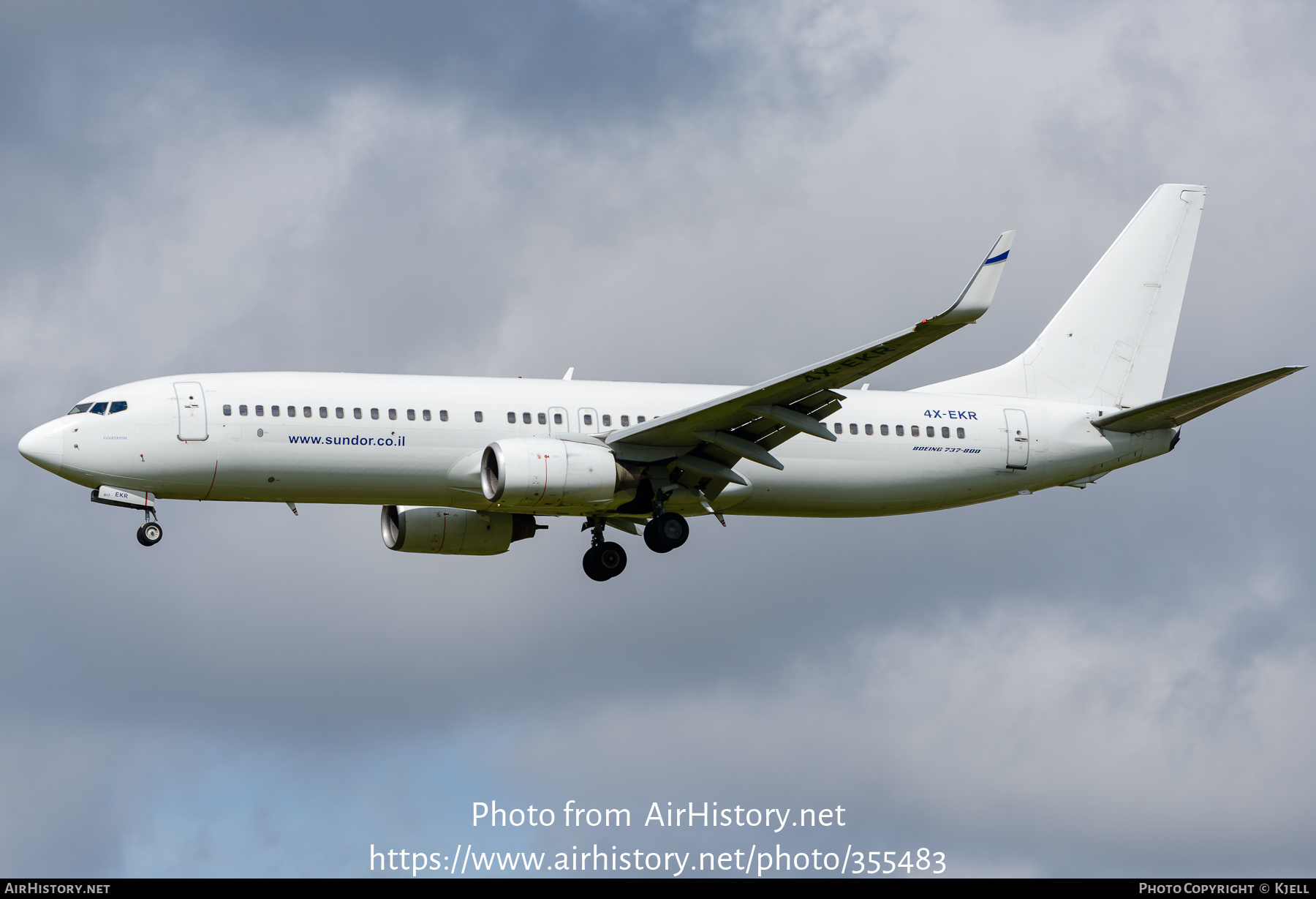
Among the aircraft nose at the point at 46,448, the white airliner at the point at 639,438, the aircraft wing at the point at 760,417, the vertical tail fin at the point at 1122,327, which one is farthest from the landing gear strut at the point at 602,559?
the aircraft nose at the point at 46,448

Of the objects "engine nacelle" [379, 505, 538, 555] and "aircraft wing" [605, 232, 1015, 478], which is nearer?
"aircraft wing" [605, 232, 1015, 478]

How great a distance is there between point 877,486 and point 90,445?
20.5 metres

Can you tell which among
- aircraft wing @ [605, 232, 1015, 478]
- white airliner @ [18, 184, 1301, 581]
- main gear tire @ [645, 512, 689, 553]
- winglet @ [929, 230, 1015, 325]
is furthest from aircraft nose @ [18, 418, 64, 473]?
winglet @ [929, 230, 1015, 325]

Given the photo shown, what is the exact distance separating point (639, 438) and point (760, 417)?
3123 millimetres

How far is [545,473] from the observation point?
140ft

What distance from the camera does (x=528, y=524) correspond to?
50188mm

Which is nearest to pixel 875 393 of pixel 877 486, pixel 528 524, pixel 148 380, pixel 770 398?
pixel 877 486

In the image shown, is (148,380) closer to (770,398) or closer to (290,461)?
(290,461)

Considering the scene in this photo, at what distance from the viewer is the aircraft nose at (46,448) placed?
1656 inches

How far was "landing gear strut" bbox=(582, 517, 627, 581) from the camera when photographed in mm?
48906

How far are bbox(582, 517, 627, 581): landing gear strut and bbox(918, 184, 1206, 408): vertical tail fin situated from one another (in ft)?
33.3

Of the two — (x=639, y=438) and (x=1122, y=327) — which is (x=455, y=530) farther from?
(x=1122, y=327)

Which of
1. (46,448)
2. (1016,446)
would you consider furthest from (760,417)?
(46,448)

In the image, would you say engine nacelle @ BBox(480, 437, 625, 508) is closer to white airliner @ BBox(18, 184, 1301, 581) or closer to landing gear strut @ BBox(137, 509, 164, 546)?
white airliner @ BBox(18, 184, 1301, 581)
